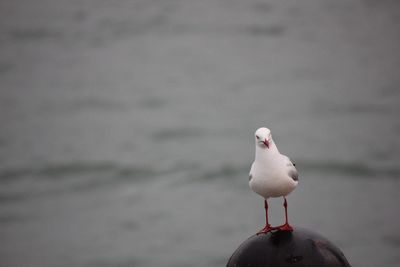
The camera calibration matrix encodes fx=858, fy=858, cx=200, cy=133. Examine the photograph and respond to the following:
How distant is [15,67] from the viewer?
28672mm

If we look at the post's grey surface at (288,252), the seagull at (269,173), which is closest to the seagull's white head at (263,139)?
the seagull at (269,173)

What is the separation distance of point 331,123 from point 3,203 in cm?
847

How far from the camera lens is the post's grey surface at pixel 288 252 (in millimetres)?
5750

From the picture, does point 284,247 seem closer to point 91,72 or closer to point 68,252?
point 68,252

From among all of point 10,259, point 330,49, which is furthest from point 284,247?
point 330,49

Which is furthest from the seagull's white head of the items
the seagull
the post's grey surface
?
the post's grey surface

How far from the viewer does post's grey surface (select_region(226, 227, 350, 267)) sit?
18.9 feet

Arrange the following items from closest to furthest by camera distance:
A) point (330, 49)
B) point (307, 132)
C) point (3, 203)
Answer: point (3, 203) → point (307, 132) → point (330, 49)

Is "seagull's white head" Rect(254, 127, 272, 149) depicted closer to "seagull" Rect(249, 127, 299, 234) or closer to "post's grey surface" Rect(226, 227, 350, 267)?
"seagull" Rect(249, 127, 299, 234)

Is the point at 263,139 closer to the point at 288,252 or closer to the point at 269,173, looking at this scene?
the point at 269,173

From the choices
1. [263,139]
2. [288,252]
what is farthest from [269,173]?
[288,252]

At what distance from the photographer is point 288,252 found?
228 inches

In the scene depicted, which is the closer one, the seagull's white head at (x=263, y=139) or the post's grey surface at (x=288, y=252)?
the post's grey surface at (x=288, y=252)

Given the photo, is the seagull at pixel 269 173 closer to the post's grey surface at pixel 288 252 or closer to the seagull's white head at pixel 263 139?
the seagull's white head at pixel 263 139
